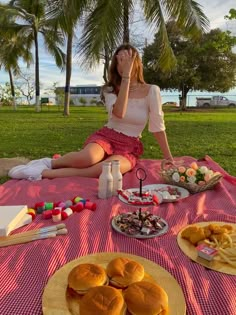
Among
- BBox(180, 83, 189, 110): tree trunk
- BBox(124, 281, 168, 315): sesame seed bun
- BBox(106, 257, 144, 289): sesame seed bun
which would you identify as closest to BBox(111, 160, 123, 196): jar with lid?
BBox(106, 257, 144, 289): sesame seed bun

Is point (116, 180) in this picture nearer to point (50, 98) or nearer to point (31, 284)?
point (31, 284)

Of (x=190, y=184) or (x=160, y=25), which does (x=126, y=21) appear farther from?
(x=190, y=184)

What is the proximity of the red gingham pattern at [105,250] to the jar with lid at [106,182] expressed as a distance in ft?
0.26

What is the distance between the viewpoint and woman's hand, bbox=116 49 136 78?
2689 mm

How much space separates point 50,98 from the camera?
3341cm

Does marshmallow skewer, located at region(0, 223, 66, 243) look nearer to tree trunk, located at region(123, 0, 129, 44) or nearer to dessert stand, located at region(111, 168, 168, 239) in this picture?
dessert stand, located at region(111, 168, 168, 239)

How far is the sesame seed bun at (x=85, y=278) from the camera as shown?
39.9 inches

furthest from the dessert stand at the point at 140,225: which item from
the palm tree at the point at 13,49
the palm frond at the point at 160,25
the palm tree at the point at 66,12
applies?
the palm tree at the point at 13,49

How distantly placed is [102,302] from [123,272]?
0.55 feet

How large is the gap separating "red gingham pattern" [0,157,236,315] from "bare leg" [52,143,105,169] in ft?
1.49

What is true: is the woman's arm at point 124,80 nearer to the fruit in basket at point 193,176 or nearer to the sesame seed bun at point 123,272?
the fruit in basket at point 193,176

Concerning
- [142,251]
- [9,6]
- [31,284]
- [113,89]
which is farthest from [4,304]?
[9,6]

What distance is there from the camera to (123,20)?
26.3ft

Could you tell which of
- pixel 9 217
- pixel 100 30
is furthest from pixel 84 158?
pixel 100 30
